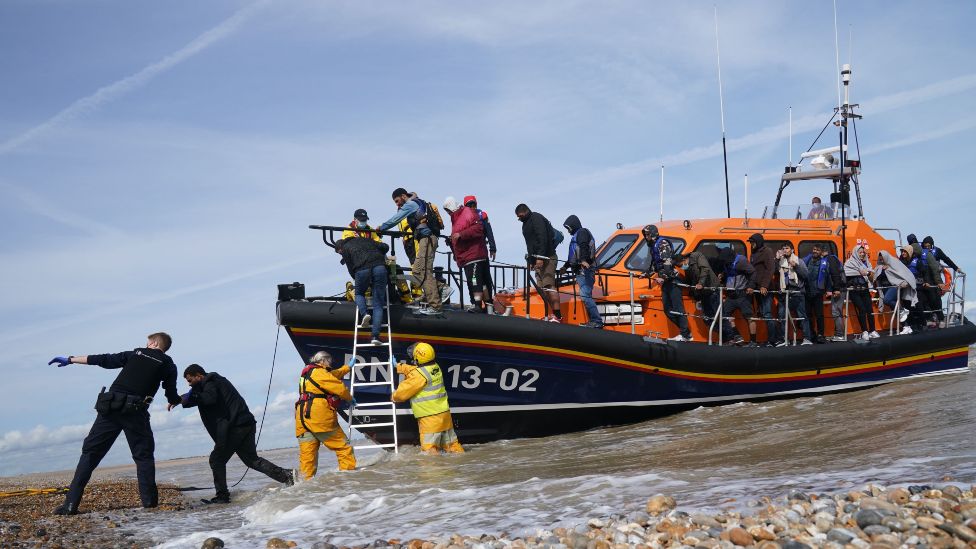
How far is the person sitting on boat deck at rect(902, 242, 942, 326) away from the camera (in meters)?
10.7

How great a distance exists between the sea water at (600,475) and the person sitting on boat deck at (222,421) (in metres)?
0.28

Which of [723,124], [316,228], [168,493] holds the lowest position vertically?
[168,493]

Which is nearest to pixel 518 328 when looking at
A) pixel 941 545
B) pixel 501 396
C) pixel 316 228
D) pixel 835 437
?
pixel 501 396

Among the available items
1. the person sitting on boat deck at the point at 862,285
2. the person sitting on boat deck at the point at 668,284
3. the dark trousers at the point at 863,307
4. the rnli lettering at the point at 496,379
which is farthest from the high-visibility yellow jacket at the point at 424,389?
the dark trousers at the point at 863,307

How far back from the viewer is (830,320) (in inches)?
408

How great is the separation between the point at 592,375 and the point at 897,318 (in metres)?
4.57

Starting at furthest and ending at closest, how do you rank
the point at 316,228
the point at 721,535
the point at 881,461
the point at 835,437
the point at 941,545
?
1. the point at 316,228
2. the point at 835,437
3. the point at 881,461
4. the point at 721,535
5. the point at 941,545

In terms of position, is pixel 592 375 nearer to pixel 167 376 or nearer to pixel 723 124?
pixel 167 376

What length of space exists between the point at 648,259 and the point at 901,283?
3.27m

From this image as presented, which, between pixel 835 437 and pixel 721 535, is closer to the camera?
pixel 721 535

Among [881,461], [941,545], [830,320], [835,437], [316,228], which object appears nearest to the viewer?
[941,545]

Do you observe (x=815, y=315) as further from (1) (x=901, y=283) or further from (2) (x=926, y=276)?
(2) (x=926, y=276)

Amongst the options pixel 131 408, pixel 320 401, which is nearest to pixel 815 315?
pixel 320 401

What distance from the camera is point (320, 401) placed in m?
6.94
